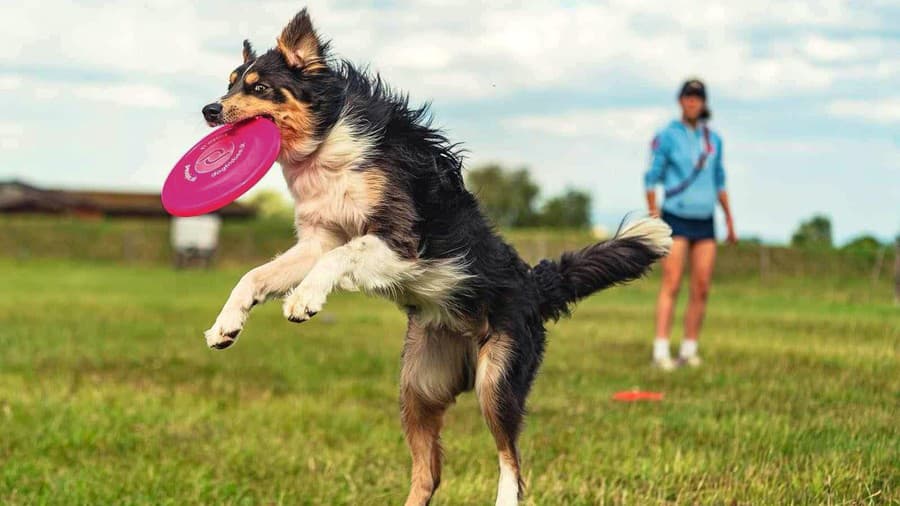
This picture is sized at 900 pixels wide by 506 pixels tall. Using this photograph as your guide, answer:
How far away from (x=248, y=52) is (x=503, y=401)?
198cm

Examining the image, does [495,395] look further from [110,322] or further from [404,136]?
[110,322]

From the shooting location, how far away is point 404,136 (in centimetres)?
504

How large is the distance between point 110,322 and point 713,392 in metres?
9.61

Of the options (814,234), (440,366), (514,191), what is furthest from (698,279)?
(514,191)

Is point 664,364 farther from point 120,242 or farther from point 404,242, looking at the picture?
point 120,242

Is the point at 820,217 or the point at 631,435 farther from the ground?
the point at 820,217

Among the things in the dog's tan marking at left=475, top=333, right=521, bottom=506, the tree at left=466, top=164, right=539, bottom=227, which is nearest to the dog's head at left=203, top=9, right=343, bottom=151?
the dog's tan marking at left=475, top=333, right=521, bottom=506

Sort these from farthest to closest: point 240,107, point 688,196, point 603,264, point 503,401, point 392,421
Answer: point 688,196
point 392,421
point 603,264
point 503,401
point 240,107

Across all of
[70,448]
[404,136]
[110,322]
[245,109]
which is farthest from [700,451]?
[110,322]

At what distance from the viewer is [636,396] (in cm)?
836

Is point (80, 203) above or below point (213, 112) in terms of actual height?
below

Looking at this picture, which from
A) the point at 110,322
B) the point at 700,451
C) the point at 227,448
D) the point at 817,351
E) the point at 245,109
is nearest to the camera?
the point at 245,109

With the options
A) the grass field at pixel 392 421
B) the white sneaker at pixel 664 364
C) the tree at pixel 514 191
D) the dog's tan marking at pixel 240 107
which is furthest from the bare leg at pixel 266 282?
the tree at pixel 514 191

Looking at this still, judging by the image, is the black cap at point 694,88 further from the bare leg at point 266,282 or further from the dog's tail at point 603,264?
the bare leg at point 266,282
